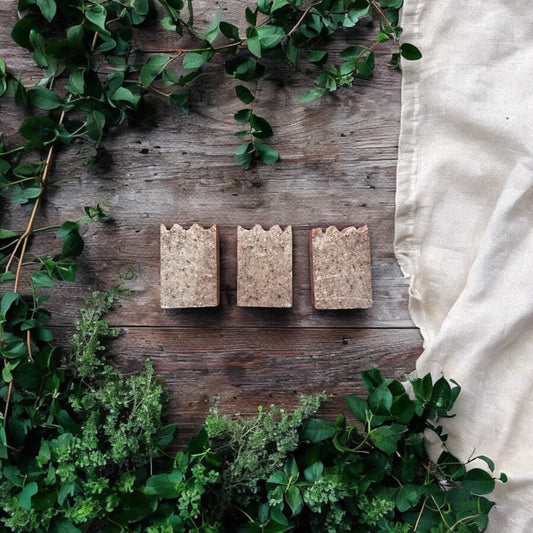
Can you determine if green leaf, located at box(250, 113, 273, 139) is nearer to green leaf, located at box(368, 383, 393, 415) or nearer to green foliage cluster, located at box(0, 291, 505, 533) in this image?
green foliage cluster, located at box(0, 291, 505, 533)

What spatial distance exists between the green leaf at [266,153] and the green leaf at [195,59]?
10.6 inches

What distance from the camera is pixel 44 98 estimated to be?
1444 millimetres

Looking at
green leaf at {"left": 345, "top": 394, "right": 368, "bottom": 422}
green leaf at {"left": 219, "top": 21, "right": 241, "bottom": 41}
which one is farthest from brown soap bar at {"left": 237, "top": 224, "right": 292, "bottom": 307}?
green leaf at {"left": 219, "top": 21, "right": 241, "bottom": 41}

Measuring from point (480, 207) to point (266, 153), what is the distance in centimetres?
64

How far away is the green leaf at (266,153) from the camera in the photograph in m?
1.48

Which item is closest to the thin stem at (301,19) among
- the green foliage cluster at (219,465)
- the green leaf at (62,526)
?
the green foliage cluster at (219,465)

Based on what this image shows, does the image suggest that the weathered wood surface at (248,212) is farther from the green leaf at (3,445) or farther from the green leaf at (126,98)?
the green leaf at (3,445)

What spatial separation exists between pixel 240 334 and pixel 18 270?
67 centimetres

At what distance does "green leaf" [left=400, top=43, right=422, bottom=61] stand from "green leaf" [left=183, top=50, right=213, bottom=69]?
0.53 metres

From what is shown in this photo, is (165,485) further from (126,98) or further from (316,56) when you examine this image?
(316,56)

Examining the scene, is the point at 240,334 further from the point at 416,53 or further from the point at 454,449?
the point at 416,53

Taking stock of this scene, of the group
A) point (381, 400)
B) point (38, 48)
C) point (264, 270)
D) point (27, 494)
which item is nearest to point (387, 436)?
point (381, 400)

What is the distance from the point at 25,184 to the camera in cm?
150

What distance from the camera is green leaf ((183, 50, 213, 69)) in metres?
1.42
